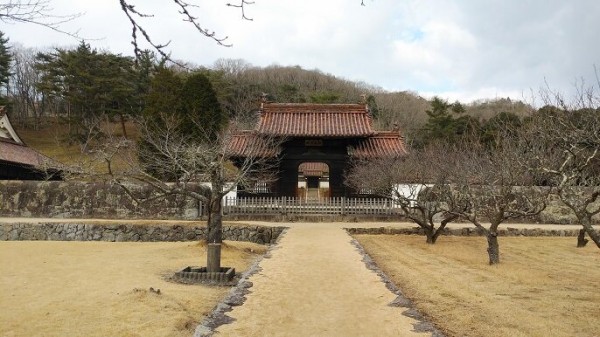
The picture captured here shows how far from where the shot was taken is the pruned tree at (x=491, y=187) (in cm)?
1190

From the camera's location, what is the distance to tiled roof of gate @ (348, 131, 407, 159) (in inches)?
883

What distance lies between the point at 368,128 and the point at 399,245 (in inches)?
356

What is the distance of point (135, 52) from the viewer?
293 centimetres

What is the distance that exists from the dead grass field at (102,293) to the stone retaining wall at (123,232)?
13.9 ft

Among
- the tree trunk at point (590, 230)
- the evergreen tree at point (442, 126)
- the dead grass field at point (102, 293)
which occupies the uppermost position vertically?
the evergreen tree at point (442, 126)

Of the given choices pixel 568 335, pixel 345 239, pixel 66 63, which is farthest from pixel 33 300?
pixel 66 63

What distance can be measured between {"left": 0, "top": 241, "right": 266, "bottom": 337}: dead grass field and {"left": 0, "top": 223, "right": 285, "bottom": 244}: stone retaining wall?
4.23 meters

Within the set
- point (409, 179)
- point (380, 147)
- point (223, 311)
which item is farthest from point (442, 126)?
point (223, 311)

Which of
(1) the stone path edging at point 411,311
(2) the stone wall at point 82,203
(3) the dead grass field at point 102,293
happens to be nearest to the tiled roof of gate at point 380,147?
(2) the stone wall at point 82,203

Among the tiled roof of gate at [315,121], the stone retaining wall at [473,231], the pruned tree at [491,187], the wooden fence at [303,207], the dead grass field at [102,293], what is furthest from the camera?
the tiled roof of gate at [315,121]

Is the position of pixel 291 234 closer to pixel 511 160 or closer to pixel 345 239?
pixel 345 239

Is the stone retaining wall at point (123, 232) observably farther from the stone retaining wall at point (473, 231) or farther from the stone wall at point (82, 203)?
the stone retaining wall at point (473, 231)

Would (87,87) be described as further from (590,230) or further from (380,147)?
(590,230)

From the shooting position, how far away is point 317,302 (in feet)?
22.6
